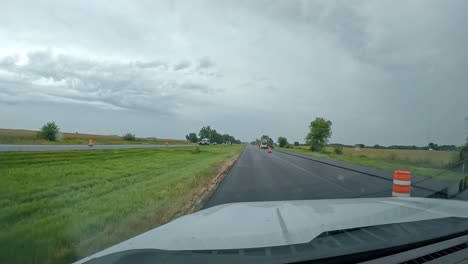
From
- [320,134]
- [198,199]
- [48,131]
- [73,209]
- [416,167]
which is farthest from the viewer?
[320,134]

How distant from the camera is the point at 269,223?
12.5 feet

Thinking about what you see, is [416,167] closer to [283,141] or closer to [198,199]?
[198,199]

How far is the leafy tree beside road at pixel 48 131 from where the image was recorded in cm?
4312

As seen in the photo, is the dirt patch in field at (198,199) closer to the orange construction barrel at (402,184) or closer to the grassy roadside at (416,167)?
the orange construction barrel at (402,184)

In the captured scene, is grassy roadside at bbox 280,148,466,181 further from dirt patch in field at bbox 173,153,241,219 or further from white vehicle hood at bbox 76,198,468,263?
white vehicle hood at bbox 76,198,468,263

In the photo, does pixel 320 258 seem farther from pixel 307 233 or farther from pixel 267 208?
pixel 267 208

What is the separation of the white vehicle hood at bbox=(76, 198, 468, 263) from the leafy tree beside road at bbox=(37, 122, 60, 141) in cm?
4490

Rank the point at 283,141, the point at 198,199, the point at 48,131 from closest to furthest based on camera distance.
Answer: the point at 198,199 < the point at 48,131 < the point at 283,141

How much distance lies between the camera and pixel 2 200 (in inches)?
353

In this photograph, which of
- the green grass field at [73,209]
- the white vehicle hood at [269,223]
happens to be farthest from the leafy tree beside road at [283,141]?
the white vehicle hood at [269,223]

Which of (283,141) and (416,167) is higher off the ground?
(283,141)

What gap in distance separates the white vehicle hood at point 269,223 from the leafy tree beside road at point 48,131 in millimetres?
44902

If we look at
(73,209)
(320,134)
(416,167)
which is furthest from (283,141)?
(73,209)

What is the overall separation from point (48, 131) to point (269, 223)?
4631cm
